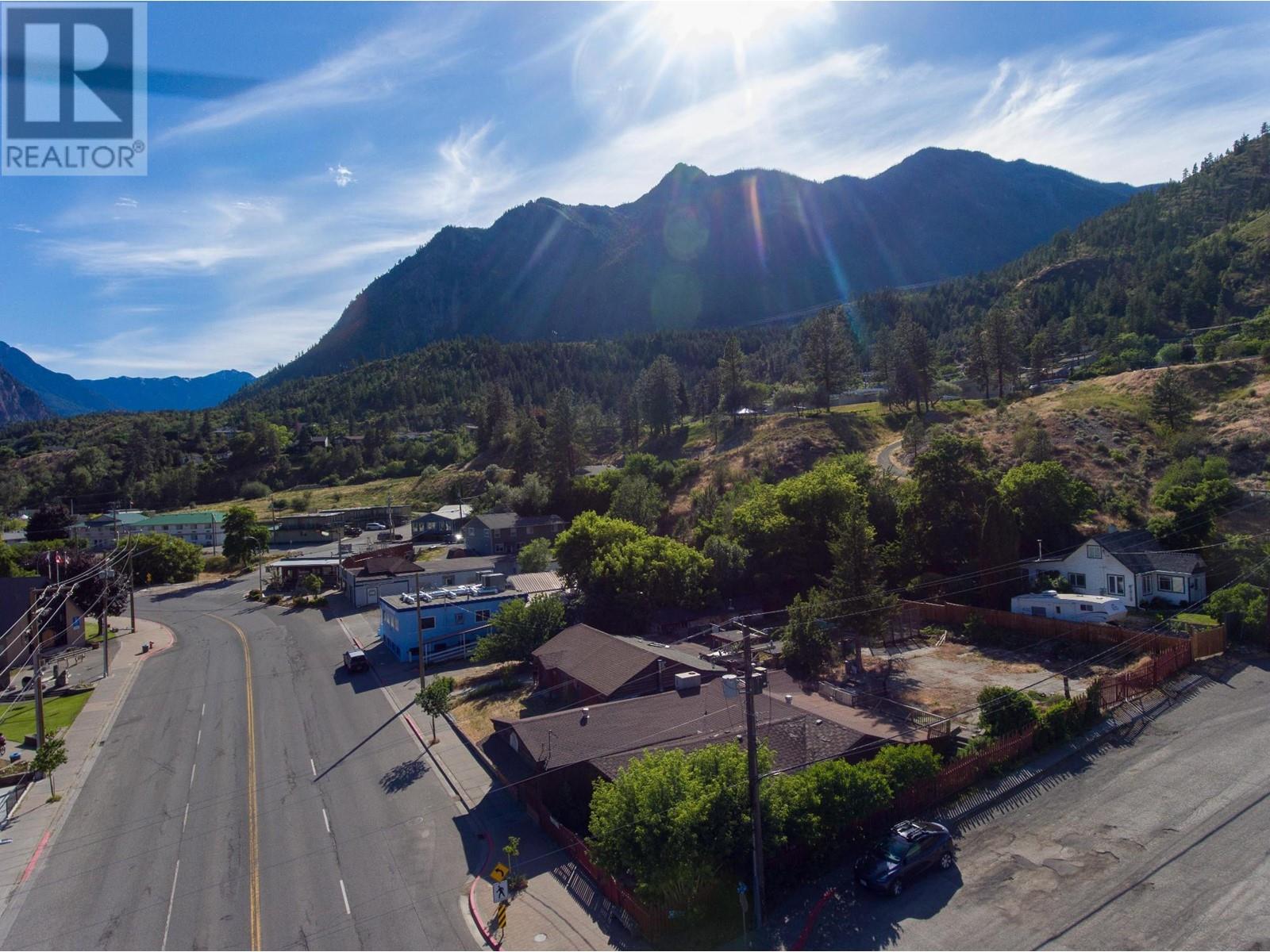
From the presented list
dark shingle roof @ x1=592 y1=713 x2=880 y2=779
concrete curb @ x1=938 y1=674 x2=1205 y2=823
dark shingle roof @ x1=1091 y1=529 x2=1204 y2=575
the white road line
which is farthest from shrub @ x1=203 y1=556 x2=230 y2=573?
dark shingle roof @ x1=1091 y1=529 x2=1204 y2=575

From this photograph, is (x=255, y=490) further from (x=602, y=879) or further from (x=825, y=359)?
(x=602, y=879)

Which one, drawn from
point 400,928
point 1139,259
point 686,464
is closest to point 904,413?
point 686,464

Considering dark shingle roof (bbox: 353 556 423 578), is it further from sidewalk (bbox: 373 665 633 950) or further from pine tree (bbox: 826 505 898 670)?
pine tree (bbox: 826 505 898 670)

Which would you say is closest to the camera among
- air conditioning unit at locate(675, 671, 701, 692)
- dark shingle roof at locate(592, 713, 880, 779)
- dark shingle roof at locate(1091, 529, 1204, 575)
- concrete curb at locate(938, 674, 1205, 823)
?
dark shingle roof at locate(592, 713, 880, 779)

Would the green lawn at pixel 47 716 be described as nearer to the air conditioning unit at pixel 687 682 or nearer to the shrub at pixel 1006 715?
the air conditioning unit at pixel 687 682

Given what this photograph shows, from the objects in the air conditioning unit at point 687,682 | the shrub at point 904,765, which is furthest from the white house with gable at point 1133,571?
the air conditioning unit at point 687,682

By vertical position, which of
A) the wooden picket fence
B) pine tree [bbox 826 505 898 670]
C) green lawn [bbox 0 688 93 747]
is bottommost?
Answer: green lawn [bbox 0 688 93 747]

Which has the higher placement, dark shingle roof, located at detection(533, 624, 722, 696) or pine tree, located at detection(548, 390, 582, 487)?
pine tree, located at detection(548, 390, 582, 487)

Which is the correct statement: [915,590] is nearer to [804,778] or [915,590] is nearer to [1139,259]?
Answer: [804,778]
